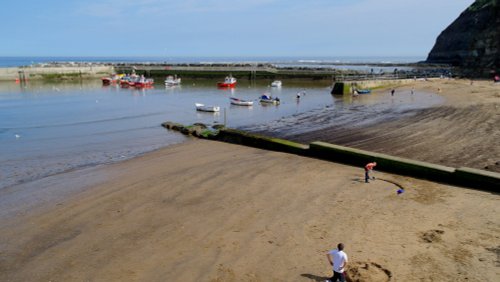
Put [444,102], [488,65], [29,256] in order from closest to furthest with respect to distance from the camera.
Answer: [29,256] → [444,102] → [488,65]

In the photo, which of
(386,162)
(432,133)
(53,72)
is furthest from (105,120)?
(53,72)

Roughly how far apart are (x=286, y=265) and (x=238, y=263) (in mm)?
1203

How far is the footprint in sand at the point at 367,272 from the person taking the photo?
9.90 metres

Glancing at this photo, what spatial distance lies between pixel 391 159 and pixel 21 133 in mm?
28737

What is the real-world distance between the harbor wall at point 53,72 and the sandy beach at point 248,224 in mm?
79854

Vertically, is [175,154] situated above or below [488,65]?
below

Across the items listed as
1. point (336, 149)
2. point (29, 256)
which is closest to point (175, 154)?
point (336, 149)

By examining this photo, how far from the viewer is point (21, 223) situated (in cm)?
1449

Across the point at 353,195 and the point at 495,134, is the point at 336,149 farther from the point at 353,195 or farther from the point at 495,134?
the point at 495,134

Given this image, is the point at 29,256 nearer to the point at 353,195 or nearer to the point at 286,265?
the point at 286,265

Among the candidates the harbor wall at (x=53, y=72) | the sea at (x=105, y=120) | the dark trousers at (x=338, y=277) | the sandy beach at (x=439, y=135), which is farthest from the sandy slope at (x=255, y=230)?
the harbor wall at (x=53, y=72)

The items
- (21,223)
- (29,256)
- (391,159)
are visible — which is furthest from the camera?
(391,159)

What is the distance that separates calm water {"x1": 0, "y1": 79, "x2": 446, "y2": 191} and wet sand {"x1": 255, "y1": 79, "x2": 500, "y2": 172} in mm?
3423

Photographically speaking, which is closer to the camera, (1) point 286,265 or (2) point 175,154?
(1) point 286,265
